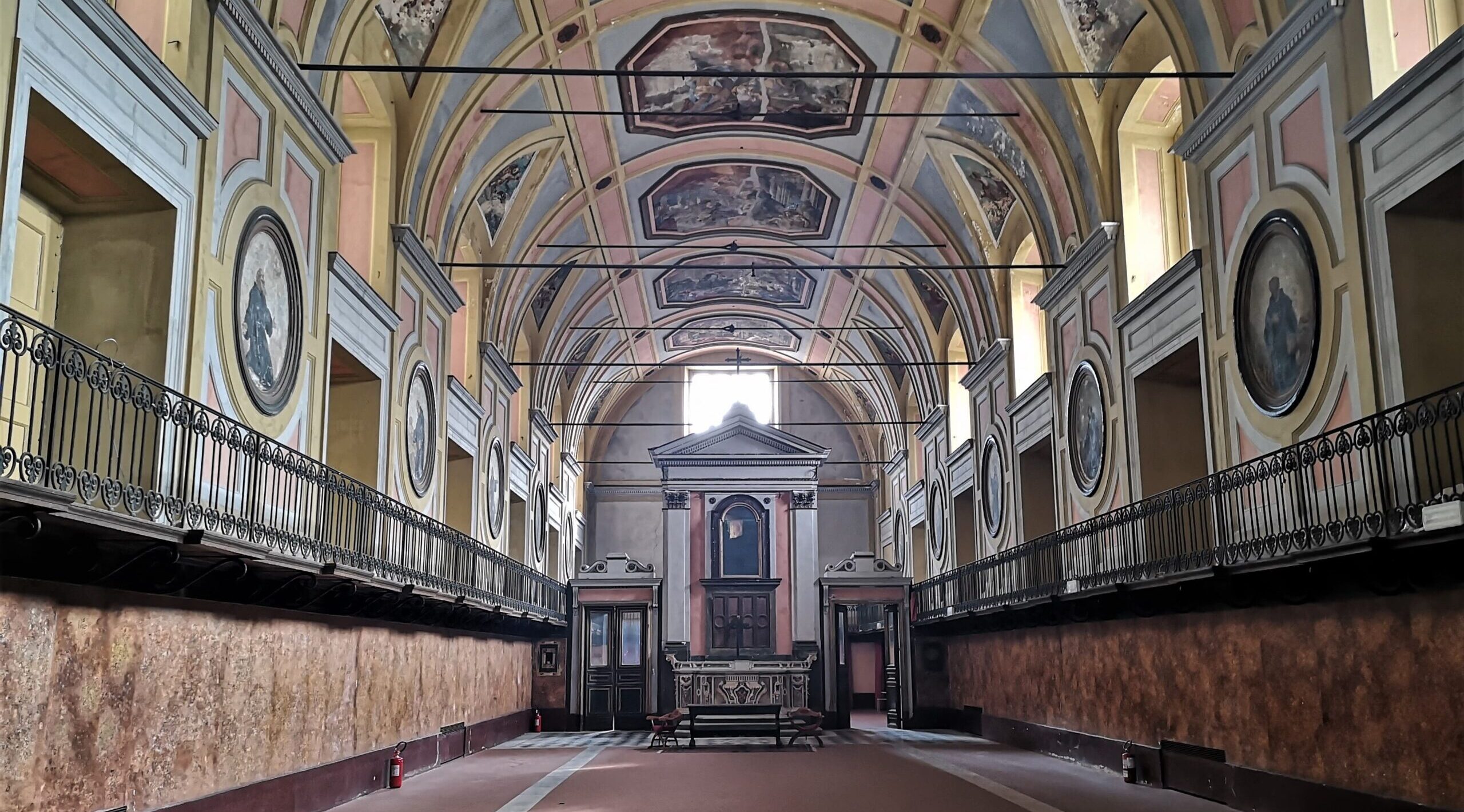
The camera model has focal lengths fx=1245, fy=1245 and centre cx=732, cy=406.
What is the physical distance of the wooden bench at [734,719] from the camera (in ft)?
72.6

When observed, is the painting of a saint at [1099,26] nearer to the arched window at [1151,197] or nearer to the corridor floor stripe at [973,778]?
the arched window at [1151,197]

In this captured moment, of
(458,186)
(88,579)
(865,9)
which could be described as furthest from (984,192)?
(88,579)

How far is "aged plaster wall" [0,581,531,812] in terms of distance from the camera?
25.9ft

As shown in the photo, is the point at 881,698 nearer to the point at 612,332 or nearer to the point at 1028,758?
the point at 612,332

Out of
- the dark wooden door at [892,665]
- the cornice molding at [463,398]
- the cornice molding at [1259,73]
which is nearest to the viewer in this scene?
the cornice molding at [1259,73]

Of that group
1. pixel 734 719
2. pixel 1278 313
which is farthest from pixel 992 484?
pixel 1278 313

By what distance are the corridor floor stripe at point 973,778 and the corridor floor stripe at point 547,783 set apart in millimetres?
5028

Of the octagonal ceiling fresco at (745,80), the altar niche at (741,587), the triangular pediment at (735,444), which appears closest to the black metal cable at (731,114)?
the octagonal ceiling fresco at (745,80)

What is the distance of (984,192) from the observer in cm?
2258

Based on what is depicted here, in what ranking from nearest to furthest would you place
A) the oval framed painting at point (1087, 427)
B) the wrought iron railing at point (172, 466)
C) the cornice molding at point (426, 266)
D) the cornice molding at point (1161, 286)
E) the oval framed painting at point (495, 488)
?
the wrought iron railing at point (172, 466), the cornice molding at point (1161, 286), the cornice molding at point (426, 266), the oval framed painting at point (1087, 427), the oval framed painting at point (495, 488)

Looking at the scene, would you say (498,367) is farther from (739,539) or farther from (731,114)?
(739,539)

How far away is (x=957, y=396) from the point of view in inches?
1217

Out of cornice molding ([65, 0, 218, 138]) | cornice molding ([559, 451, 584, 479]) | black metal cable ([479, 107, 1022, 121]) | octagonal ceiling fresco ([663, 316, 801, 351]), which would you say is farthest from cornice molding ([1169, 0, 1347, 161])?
cornice molding ([559, 451, 584, 479])

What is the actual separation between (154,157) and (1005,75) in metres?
9.41
